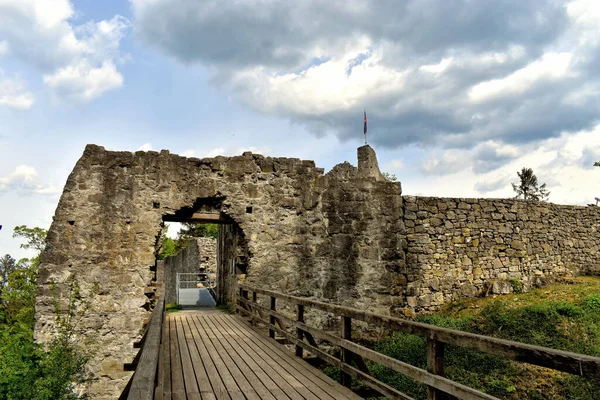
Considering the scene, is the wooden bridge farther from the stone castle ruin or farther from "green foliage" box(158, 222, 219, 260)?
"green foliage" box(158, 222, 219, 260)

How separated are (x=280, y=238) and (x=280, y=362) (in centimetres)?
439

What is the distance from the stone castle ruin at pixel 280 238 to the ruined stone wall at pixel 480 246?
0.03m

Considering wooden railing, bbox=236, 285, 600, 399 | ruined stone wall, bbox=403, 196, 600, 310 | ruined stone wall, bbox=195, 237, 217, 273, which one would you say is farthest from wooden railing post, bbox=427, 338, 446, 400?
ruined stone wall, bbox=195, 237, 217, 273

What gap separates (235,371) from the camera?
5.27 meters

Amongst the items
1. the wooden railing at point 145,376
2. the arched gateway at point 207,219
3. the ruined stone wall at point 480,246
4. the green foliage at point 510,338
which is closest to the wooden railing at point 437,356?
the wooden railing at point 145,376

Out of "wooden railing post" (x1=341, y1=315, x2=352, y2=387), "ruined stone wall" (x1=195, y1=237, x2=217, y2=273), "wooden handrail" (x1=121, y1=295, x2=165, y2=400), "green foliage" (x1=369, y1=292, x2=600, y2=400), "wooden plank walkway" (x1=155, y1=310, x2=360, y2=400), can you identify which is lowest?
"green foliage" (x1=369, y1=292, x2=600, y2=400)

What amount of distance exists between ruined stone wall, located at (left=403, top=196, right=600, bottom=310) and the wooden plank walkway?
5.04 metres

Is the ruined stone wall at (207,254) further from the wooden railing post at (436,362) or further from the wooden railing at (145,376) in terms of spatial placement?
the wooden railing post at (436,362)

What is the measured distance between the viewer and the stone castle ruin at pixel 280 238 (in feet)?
27.9

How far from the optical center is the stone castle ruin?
849 cm

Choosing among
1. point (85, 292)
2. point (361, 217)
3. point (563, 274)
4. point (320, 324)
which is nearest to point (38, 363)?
point (85, 292)

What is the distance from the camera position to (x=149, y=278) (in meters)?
8.83

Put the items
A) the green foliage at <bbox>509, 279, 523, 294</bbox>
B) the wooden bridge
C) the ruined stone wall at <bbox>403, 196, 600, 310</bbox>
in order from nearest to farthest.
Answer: the wooden bridge, the ruined stone wall at <bbox>403, 196, 600, 310</bbox>, the green foliage at <bbox>509, 279, 523, 294</bbox>

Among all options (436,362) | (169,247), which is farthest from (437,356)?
(169,247)
